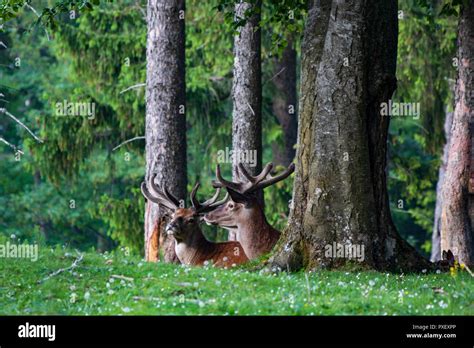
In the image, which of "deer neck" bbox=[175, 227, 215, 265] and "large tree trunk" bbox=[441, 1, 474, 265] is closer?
"deer neck" bbox=[175, 227, 215, 265]

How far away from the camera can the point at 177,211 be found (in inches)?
662

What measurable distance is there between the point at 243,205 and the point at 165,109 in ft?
6.37

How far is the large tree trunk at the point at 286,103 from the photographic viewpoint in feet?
90.7

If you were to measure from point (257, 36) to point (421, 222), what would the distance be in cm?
1764

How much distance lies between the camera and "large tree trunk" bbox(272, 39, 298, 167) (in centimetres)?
2766

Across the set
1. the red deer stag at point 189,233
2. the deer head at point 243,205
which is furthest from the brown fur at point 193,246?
the deer head at point 243,205

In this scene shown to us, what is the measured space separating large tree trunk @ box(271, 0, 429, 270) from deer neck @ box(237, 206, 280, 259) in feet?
8.14

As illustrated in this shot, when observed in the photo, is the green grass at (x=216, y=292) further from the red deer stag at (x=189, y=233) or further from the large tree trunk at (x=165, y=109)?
the large tree trunk at (x=165, y=109)

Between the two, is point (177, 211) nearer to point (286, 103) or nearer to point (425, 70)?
point (286, 103)

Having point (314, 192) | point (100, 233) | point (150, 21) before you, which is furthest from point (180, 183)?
point (100, 233)

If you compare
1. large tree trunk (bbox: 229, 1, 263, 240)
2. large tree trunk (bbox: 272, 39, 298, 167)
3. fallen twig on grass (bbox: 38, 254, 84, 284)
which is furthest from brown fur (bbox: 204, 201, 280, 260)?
large tree trunk (bbox: 272, 39, 298, 167)

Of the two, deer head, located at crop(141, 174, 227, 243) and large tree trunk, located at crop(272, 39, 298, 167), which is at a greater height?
large tree trunk, located at crop(272, 39, 298, 167)

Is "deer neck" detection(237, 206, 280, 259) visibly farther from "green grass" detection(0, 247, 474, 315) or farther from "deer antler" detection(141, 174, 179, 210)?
"green grass" detection(0, 247, 474, 315)

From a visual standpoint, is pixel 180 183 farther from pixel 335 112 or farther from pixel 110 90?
pixel 110 90
